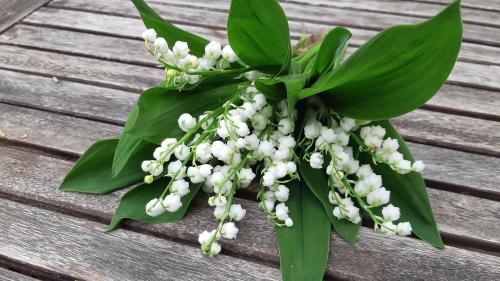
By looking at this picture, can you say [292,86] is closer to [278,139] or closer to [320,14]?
[278,139]

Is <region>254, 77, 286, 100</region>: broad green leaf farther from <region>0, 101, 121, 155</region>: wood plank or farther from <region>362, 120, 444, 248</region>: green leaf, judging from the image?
<region>0, 101, 121, 155</region>: wood plank

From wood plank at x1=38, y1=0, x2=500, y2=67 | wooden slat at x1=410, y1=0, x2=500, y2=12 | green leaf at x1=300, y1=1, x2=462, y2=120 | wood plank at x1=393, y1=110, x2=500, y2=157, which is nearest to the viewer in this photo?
green leaf at x1=300, y1=1, x2=462, y2=120

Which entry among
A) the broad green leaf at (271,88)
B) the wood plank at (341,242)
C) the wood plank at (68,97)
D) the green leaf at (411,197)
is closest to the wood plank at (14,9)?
the wood plank at (68,97)

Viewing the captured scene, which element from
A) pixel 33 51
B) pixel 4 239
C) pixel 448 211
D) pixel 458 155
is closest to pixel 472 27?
pixel 458 155

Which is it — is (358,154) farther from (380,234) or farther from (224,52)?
(224,52)

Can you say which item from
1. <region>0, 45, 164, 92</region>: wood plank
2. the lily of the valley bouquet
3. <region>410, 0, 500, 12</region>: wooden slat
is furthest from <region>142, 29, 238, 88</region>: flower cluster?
<region>410, 0, 500, 12</region>: wooden slat

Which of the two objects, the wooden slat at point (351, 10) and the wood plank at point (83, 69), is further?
the wooden slat at point (351, 10)

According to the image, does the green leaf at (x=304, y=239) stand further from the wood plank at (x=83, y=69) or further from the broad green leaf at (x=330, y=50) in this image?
the wood plank at (x=83, y=69)
